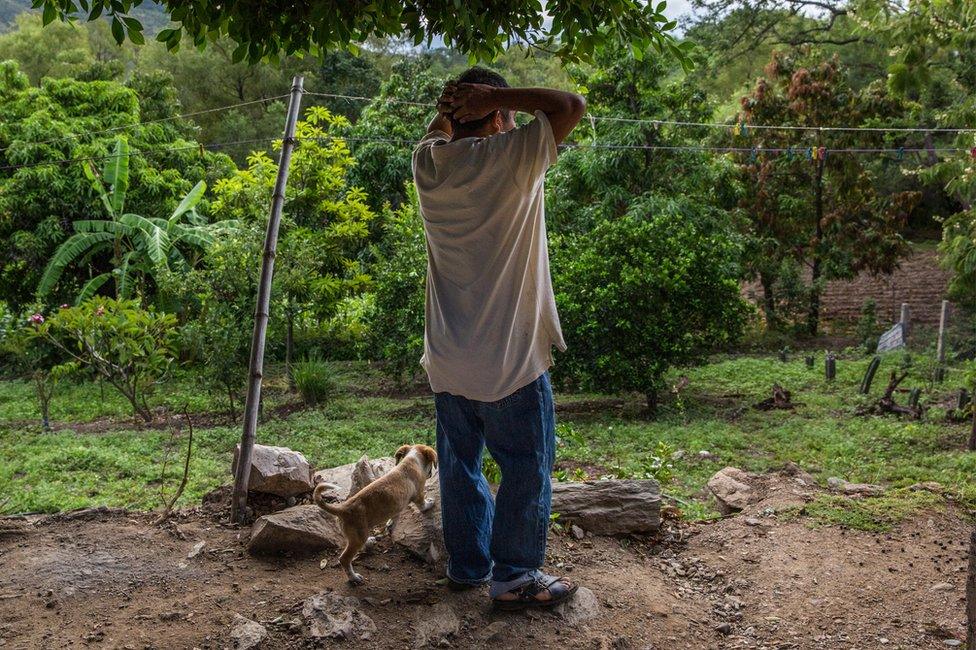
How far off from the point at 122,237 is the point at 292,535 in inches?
508

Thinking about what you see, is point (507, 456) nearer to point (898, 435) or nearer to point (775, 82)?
point (898, 435)

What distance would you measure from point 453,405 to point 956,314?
16.7 metres

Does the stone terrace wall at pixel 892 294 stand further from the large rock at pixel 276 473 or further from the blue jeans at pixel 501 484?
the blue jeans at pixel 501 484

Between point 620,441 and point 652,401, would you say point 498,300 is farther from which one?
point 652,401

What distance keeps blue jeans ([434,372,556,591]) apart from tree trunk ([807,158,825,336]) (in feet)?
50.1

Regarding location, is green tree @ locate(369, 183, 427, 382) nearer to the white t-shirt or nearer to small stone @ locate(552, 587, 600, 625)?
small stone @ locate(552, 587, 600, 625)

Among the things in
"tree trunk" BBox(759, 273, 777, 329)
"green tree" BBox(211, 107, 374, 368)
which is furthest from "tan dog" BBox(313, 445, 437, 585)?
"tree trunk" BBox(759, 273, 777, 329)

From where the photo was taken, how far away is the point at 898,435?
8.92m

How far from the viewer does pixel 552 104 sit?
2760 mm

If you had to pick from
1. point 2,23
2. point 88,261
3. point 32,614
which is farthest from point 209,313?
point 2,23

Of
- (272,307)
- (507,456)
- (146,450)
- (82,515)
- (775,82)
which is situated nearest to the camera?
(507,456)

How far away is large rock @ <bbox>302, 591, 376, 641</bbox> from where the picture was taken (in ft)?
10.00

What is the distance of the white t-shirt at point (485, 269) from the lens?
2898mm

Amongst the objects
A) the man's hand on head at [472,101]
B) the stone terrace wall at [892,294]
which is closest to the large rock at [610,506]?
the man's hand on head at [472,101]
